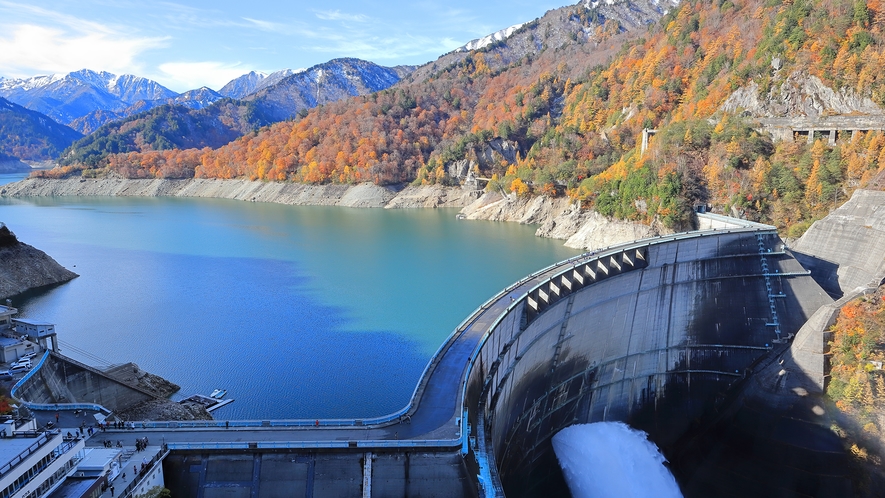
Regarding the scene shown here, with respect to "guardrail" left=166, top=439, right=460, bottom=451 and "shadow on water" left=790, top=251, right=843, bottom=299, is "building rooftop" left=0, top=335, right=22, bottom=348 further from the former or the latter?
"shadow on water" left=790, top=251, right=843, bottom=299

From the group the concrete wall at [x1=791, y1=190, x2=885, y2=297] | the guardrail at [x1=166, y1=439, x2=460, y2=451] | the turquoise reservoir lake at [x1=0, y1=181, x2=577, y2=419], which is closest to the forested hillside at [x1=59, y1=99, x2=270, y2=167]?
the turquoise reservoir lake at [x1=0, y1=181, x2=577, y2=419]

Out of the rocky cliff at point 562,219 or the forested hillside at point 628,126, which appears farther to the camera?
the rocky cliff at point 562,219

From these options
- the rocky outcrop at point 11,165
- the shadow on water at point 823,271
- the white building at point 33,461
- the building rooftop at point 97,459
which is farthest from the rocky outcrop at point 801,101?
the rocky outcrop at point 11,165

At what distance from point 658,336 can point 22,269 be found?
43391mm

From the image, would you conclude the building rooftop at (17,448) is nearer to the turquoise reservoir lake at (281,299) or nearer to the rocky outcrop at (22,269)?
the turquoise reservoir lake at (281,299)

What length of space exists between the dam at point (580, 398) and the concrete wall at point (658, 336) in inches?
2.9

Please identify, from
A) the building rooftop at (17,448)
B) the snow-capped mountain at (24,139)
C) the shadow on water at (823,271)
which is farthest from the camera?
the snow-capped mountain at (24,139)

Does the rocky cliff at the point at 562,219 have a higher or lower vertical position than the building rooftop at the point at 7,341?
higher

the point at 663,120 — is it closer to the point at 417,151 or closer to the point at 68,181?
the point at 417,151

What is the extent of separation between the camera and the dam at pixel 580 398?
41.1 ft

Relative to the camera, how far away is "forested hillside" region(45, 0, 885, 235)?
3584 cm

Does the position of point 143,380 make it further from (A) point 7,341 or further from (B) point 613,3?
(B) point 613,3

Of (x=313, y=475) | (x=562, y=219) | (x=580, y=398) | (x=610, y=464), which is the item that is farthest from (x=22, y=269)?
(x=562, y=219)

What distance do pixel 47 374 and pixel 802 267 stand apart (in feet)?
107
